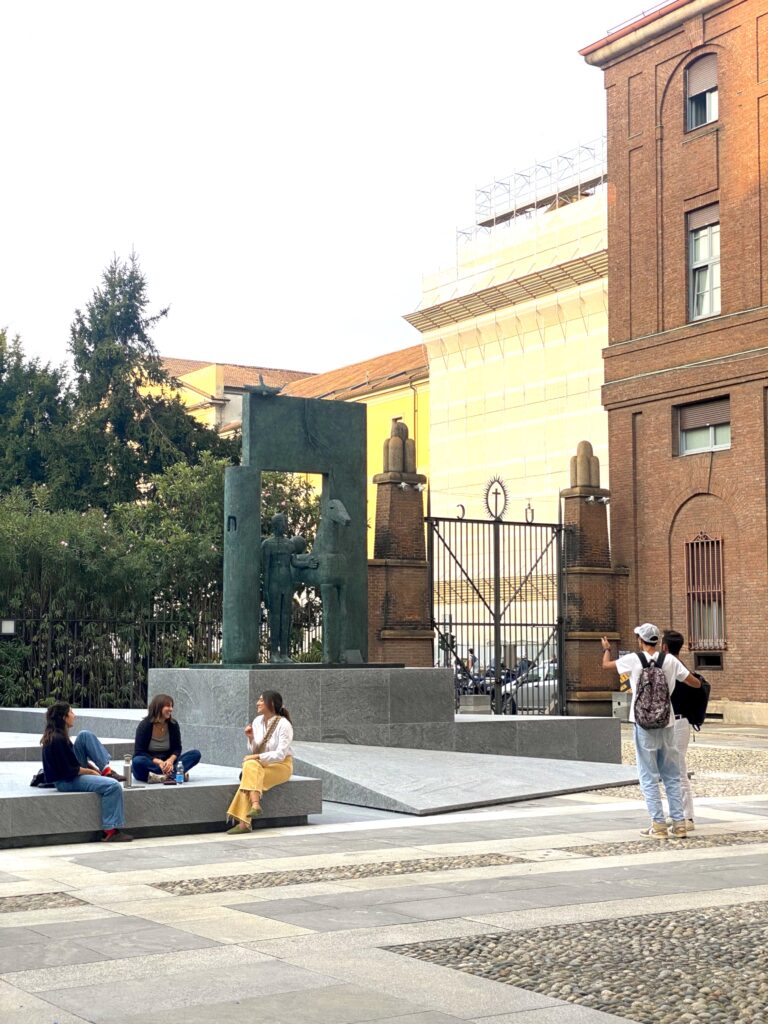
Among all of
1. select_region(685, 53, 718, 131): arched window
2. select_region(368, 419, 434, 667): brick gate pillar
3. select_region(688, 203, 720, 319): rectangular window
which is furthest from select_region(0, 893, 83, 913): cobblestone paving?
select_region(685, 53, 718, 131): arched window

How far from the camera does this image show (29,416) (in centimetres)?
4569

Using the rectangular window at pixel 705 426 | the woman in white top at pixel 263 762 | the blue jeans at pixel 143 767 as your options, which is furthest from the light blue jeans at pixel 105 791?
the rectangular window at pixel 705 426

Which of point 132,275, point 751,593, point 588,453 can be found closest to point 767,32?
point 588,453

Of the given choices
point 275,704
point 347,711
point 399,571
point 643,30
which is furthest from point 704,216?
point 275,704

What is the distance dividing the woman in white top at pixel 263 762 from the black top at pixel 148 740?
70 cm

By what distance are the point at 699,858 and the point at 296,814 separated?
3670 millimetres

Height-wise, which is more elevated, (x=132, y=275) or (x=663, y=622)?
(x=132, y=275)

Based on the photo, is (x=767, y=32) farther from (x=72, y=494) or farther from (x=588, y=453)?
(x=72, y=494)

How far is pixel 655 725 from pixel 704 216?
24044 millimetres

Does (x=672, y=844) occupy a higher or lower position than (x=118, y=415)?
lower

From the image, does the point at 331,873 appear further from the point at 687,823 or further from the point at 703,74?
the point at 703,74

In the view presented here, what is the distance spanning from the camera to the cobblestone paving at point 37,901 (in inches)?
322

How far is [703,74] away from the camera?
3369cm

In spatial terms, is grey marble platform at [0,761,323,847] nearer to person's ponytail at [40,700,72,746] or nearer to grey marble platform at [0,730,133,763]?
person's ponytail at [40,700,72,746]
